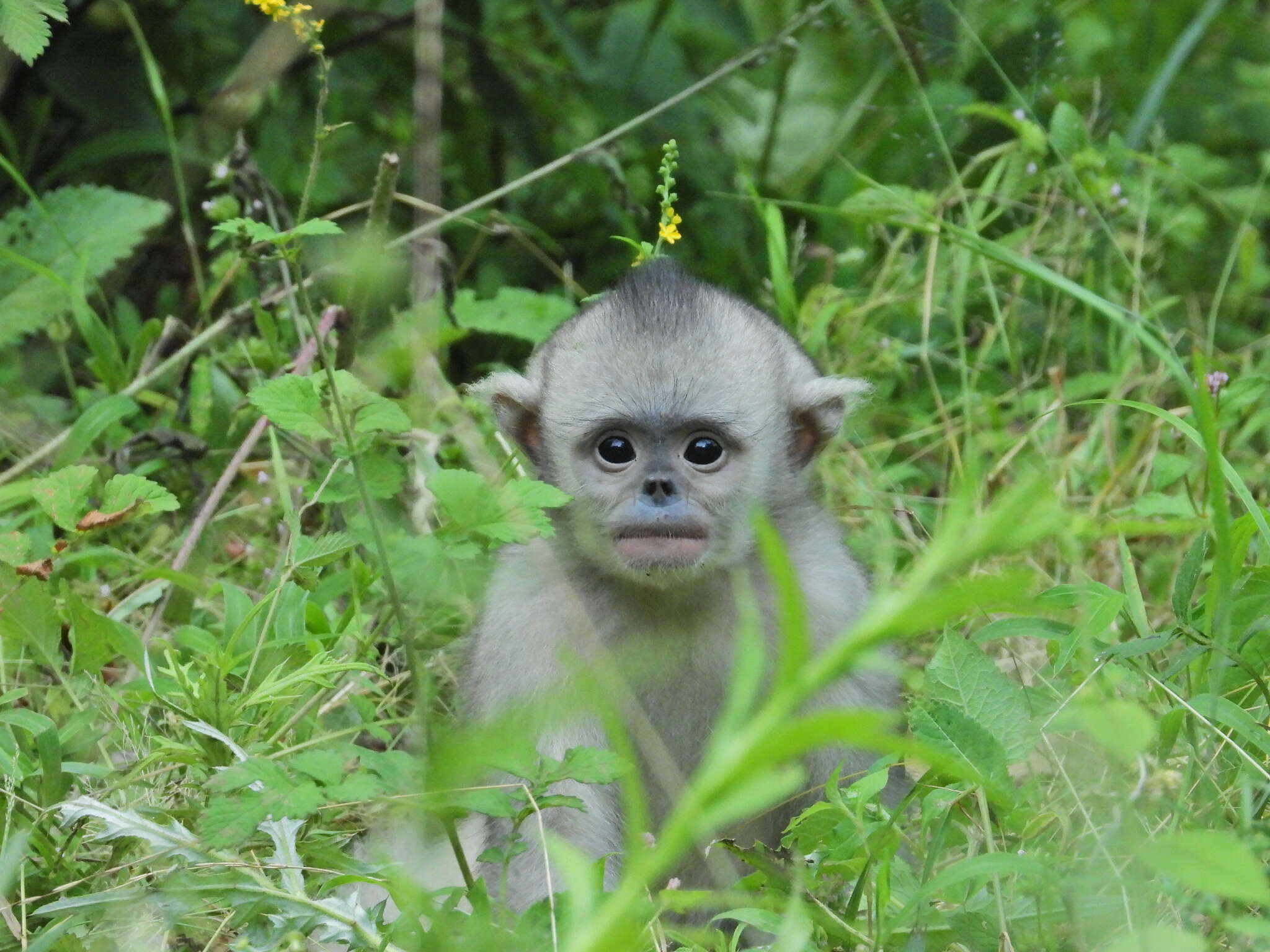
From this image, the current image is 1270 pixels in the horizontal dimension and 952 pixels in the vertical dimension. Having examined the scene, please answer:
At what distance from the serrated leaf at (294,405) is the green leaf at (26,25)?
4.00 feet

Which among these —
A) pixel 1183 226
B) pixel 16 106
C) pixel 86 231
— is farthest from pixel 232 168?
pixel 1183 226

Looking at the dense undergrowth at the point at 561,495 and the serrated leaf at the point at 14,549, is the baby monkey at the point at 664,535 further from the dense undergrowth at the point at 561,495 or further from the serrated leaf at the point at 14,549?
the serrated leaf at the point at 14,549

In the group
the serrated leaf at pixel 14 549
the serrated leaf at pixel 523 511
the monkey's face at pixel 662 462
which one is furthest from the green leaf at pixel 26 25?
the serrated leaf at pixel 523 511

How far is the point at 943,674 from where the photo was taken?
122 inches

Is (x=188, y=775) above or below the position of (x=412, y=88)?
below

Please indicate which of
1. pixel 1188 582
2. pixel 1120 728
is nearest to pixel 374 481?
pixel 1188 582

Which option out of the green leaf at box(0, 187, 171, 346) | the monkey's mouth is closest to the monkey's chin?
the monkey's mouth

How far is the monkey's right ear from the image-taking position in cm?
424

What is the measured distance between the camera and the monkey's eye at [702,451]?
404 cm

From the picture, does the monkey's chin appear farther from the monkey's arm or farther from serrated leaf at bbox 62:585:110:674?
serrated leaf at bbox 62:585:110:674

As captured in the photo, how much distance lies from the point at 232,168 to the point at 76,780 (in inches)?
99.6

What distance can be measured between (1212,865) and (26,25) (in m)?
3.29

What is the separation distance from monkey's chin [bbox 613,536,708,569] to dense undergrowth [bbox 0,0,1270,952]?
42cm

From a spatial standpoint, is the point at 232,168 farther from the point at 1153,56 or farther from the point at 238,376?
the point at 1153,56
